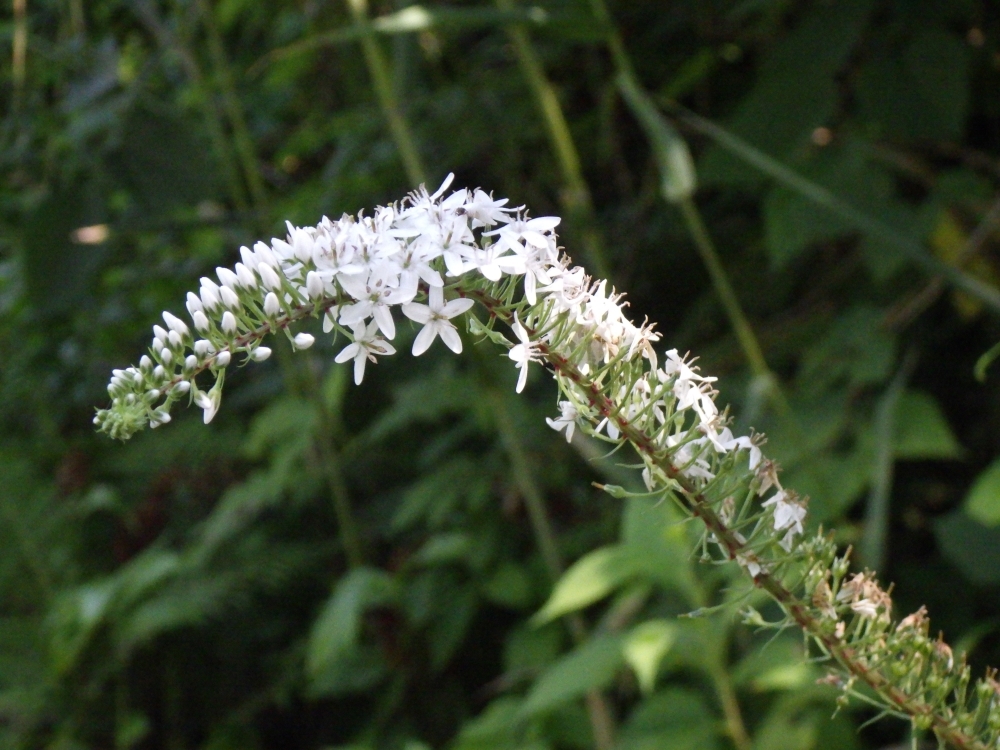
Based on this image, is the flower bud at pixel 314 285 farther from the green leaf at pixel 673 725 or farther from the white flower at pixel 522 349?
the green leaf at pixel 673 725

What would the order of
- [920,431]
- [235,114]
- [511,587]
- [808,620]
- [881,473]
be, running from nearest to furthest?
[808,620]
[881,473]
[920,431]
[511,587]
[235,114]

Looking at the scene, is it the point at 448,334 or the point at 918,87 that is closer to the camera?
the point at 448,334

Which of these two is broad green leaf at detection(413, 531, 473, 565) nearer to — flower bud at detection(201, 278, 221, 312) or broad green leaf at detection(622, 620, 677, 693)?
broad green leaf at detection(622, 620, 677, 693)

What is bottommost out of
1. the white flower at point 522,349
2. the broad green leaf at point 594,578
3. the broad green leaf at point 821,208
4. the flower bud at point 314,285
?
the broad green leaf at point 594,578

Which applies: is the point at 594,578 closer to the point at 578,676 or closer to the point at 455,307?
the point at 578,676

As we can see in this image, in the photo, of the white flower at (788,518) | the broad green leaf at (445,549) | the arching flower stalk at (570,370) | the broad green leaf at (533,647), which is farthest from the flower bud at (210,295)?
the broad green leaf at (533,647)

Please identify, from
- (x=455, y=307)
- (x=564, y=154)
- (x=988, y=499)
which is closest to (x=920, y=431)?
(x=988, y=499)

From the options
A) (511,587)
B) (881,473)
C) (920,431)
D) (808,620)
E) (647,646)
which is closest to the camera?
(808,620)

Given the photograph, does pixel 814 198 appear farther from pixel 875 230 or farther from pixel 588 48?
pixel 588 48
